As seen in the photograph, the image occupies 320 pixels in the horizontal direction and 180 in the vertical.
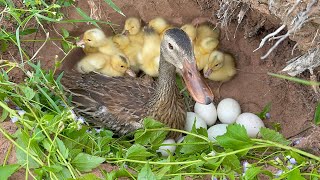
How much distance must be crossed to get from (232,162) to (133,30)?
4.72ft

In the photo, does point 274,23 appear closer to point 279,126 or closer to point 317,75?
point 317,75

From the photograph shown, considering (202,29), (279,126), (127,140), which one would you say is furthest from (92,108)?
(279,126)

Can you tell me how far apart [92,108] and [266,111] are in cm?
115

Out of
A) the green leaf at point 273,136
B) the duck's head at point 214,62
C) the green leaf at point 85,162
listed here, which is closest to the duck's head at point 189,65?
the green leaf at point 273,136

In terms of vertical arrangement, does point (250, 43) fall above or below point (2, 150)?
above

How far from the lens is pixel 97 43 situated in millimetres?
3830

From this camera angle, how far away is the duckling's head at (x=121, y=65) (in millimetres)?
3844

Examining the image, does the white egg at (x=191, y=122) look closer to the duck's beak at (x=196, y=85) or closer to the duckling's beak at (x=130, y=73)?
the duckling's beak at (x=130, y=73)

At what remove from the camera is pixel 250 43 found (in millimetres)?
3949

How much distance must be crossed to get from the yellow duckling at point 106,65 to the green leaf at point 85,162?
1162 mm

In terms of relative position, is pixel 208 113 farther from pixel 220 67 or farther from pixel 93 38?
pixel 93 38

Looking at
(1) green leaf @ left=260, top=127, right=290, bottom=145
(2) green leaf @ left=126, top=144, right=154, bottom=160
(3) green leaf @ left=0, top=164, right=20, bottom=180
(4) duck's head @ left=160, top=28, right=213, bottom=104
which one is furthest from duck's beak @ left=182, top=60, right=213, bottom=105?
(3) green leaf @ left=0, top=164, right=20, bottom=180

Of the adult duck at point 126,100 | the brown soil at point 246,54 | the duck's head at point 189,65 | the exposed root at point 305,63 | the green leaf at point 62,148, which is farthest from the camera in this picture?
the brown soil at point 246,54

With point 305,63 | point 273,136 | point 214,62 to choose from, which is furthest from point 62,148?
point 214,62
